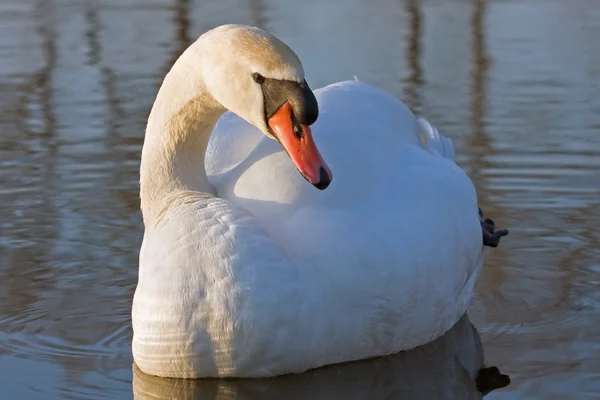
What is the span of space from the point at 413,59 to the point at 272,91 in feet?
19.1

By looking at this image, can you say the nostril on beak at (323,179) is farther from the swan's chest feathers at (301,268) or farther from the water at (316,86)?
the water at (316,86)

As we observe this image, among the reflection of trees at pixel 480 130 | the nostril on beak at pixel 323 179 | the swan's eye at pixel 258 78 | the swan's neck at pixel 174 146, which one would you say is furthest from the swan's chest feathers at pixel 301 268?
the reflection of trees at pixel 480 130

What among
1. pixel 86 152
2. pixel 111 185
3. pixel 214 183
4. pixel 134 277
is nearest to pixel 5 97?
pixel 86 152

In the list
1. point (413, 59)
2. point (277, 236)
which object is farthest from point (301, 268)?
point (413, 59)

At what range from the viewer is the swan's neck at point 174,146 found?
4.65 metres

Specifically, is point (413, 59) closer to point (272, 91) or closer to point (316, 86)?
point (316, 86)

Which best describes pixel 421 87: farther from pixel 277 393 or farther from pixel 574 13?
pixel 277 393

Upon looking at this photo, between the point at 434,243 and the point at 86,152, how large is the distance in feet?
11.1

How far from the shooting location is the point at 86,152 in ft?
24.7

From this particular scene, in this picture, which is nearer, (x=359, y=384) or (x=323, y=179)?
(x=323, y=179)

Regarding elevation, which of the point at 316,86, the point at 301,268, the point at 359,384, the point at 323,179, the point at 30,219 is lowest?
the point at 316,86

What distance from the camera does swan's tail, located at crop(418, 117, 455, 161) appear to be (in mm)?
5637

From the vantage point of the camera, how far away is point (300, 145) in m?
4.18

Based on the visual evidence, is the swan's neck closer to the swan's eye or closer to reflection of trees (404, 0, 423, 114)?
the swan's eye
